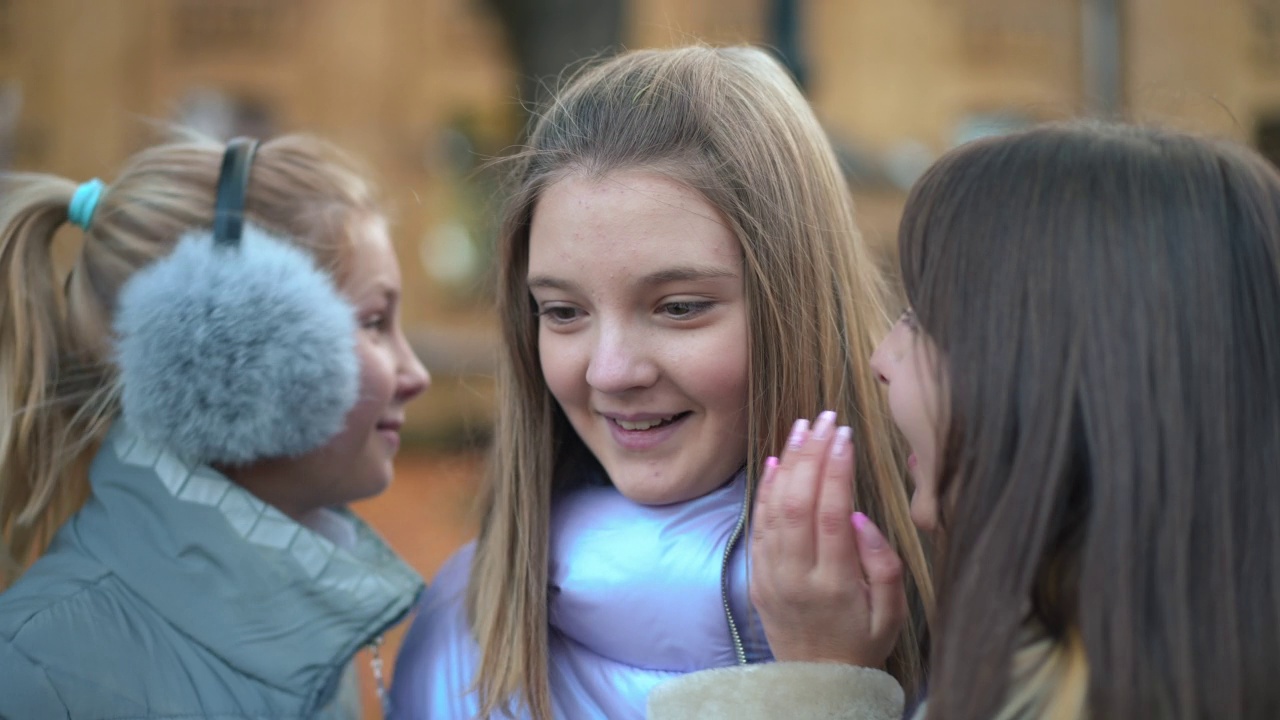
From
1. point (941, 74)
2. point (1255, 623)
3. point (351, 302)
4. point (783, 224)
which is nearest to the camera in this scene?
point (1255, 623)

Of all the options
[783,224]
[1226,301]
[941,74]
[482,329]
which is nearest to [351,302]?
[482,329]

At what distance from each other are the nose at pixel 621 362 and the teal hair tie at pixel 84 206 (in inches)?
44.9

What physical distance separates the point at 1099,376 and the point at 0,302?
6.41ft

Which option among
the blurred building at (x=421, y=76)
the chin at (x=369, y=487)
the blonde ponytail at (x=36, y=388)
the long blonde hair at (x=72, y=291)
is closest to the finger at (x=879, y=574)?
the chin at (x=369, y=487)

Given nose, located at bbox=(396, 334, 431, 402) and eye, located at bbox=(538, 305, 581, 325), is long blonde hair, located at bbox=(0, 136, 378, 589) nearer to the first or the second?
nose, located at bbox=(396, 334, 431, 402)

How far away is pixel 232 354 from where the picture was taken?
2098mm

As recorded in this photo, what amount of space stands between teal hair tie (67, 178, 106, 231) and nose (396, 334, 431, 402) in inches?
25.8

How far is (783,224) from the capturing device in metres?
1.94

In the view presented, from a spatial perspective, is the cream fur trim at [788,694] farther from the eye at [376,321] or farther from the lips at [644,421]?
the eye at [376,321]

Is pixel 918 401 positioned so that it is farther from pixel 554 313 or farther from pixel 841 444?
pixel 554 313

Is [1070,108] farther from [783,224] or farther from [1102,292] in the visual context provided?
[1102,292]

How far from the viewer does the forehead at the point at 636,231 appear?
73.0 inches

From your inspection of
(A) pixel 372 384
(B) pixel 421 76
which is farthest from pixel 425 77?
(A) pixel 372 384

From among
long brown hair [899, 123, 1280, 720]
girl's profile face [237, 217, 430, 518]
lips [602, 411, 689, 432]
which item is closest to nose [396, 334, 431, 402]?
girl's profile face [237, 217, 430, 518]
